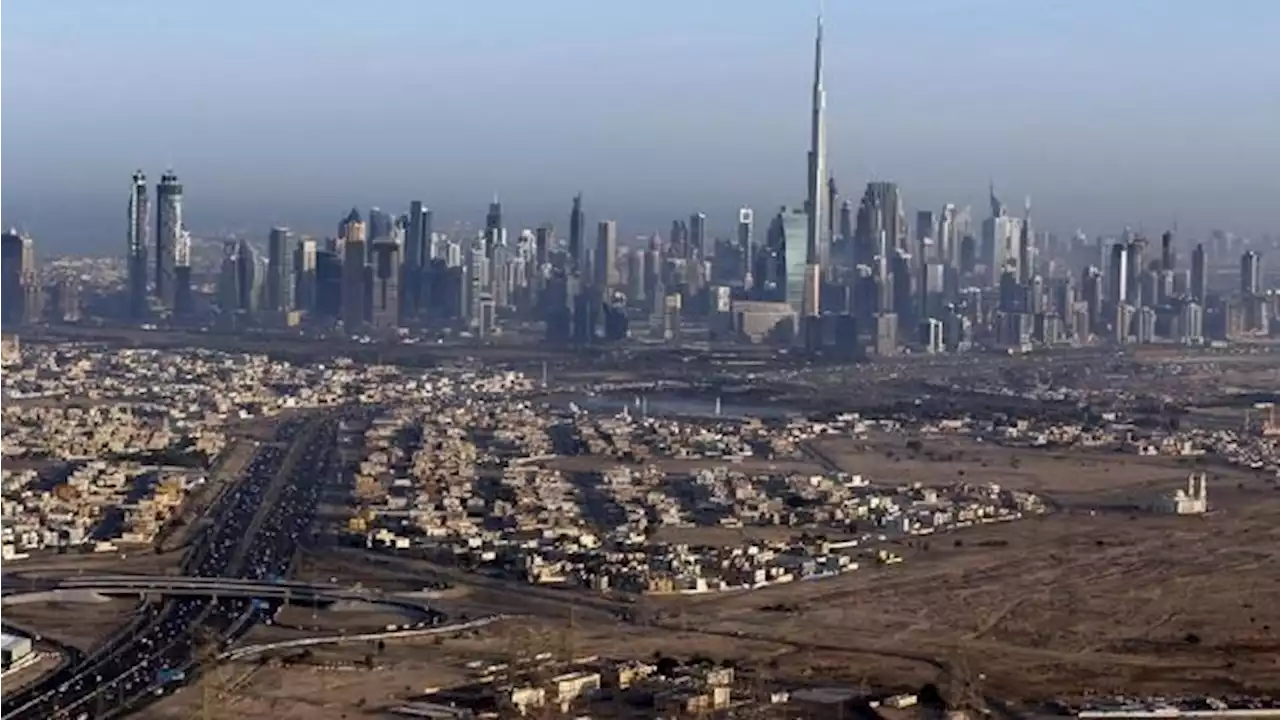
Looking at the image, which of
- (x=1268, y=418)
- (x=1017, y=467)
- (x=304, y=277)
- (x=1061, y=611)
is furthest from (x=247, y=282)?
(x=1061, y=611)

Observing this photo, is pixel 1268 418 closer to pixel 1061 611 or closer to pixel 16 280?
pixel 1061 611

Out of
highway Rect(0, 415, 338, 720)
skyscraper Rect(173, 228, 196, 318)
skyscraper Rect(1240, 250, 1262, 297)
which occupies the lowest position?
highway Rect(0, 415, 338, 720)

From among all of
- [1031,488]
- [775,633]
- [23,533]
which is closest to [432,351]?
[1031,488]

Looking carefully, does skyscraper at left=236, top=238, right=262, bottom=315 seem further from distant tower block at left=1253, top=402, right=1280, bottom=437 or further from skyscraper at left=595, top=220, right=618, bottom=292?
distant tower block at left=1253, top=402, right=1280, bottom=437

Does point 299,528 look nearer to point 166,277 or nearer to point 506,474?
point 506,474

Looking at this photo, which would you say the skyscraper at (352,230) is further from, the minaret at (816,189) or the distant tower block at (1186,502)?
the distant tower block at (1186,502)

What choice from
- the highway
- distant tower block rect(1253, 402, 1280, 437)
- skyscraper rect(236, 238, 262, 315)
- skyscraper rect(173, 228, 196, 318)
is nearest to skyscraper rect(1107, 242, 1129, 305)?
skyscraper rect(236, 238, 262, 315)

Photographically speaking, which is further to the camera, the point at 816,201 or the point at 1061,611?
the point at 816,201
